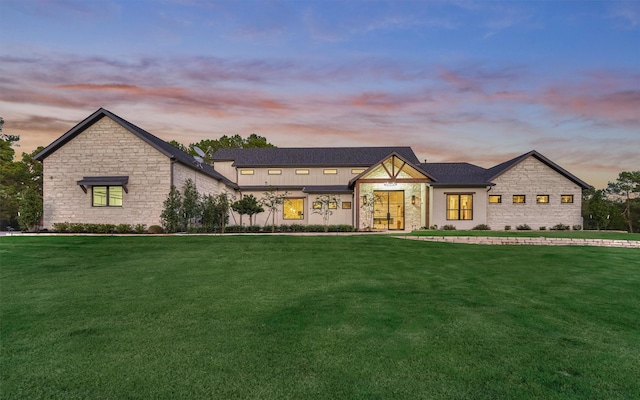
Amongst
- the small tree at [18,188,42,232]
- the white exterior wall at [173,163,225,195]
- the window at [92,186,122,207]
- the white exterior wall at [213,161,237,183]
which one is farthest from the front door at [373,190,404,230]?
the small tree at [18,188,42,232]

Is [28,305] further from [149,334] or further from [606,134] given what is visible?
[606,134]

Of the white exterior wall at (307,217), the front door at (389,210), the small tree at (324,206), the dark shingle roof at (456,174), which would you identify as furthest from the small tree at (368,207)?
the dark shingle roof at (456,174)

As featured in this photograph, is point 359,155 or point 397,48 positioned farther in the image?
point 359,155

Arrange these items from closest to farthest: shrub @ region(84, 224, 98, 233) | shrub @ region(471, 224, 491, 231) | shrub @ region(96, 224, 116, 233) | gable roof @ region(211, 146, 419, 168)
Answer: shrub @ region(96, 224, 116, 233), shrub @ region(84, 224, 98, 233), shrub @ region(471, 224, 491, 231), gable roof @ region(211, 146, 419, 168)

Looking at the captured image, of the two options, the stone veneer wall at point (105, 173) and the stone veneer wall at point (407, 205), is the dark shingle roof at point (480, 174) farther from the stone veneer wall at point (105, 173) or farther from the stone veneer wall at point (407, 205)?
the stone veneer wall at point (105, 173)

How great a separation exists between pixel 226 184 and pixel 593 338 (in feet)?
83.1

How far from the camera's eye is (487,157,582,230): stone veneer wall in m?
25.4

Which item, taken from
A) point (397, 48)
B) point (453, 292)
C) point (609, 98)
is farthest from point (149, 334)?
point (609, 98)

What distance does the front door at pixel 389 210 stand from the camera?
975 inches

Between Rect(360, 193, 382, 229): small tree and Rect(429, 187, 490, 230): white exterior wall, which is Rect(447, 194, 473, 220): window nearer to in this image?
Rect(429, 187, 490, 230): white exterior wall

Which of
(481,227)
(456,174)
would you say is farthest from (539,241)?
(456,174)

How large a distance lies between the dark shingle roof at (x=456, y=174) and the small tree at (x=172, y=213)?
16783 mm

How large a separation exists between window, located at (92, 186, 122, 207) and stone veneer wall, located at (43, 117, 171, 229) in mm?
283

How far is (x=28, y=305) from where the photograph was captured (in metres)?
5.38
